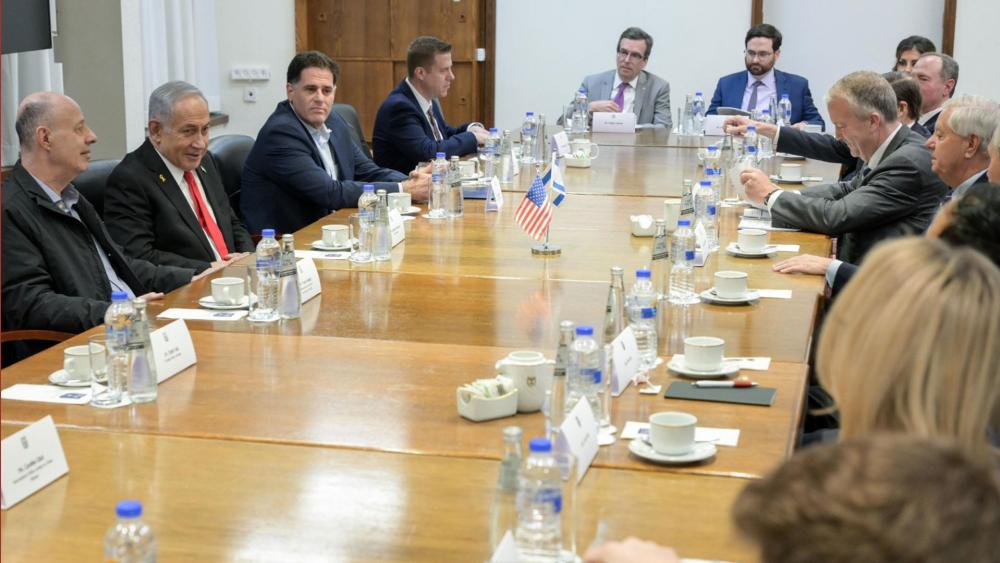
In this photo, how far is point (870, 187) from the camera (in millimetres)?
4535

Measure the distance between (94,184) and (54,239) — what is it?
31.6 inches

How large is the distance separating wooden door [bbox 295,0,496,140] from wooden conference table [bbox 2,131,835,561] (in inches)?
240

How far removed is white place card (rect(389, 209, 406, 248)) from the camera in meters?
4.36

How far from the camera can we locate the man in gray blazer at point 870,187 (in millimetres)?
4508

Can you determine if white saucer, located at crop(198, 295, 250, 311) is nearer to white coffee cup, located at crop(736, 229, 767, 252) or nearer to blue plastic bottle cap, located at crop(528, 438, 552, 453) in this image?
→ white coffee cup, located at crop(736, 229, 767, 252)

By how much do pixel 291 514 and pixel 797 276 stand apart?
7.52 feet

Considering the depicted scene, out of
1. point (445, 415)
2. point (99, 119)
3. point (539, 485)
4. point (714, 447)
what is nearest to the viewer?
point (539, 485)

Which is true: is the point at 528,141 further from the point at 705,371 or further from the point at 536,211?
the point at 705,371

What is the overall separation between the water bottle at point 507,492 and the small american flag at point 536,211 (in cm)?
241

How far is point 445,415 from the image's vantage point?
2.48 metres

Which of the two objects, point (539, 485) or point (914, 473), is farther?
point (539, 485)

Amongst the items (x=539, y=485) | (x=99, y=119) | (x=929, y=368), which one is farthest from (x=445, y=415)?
(x=99, y=119)

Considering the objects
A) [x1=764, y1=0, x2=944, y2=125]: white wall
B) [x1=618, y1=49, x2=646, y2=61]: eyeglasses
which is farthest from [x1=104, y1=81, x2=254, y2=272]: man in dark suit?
[x1=764, y1=0, x2=944, y2=125]: white wall

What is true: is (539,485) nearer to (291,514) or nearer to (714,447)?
(291,514)
